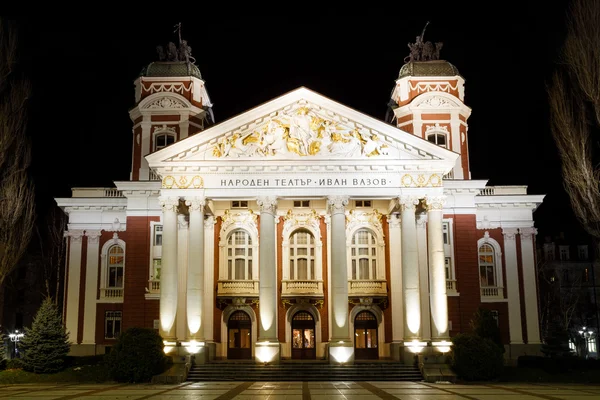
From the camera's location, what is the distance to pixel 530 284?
44.5m

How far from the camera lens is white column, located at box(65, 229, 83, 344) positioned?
4447 cm

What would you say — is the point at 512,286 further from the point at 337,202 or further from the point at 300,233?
the point at 337,202

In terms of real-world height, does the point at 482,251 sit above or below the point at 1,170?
below

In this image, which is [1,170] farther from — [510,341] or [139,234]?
[510,341]

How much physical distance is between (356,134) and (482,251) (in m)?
13.7

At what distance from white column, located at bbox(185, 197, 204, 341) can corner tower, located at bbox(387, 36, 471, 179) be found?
55.1 feet

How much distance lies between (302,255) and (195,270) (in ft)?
28.7

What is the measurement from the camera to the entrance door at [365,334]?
4284 centimetres

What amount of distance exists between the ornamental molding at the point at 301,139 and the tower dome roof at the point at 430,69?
11.1 metres

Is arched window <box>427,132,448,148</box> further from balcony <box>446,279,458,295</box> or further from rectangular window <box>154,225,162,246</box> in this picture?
rectangular window <box>154,225,162,246</box>

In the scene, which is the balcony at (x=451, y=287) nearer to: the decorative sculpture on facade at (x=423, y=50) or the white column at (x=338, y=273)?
the white column at (x=338, y=273)

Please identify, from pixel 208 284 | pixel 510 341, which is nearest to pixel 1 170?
pixel 208 284

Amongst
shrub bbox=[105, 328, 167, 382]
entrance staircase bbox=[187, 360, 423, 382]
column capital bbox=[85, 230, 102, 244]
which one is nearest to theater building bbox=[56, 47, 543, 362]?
column capital bbox=[85, 230, 102, 244]

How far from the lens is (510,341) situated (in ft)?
143
